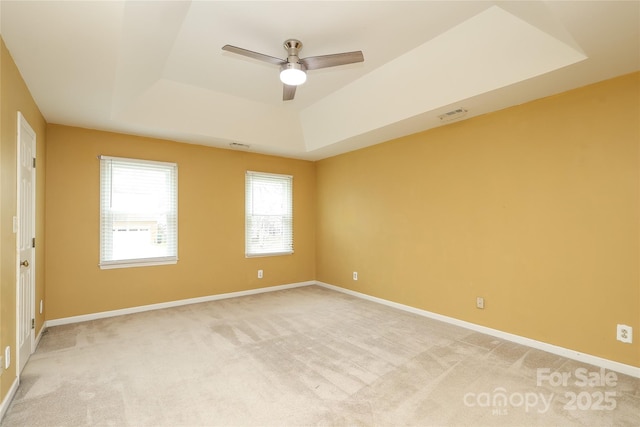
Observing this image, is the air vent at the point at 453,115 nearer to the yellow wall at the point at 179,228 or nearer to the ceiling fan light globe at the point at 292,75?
the ceiling fan light globe at the point at 292,75

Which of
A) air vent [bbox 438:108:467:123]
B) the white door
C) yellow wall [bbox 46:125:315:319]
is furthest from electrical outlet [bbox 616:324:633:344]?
the white door

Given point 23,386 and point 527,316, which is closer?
point 23,386

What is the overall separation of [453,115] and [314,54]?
1.69 metres

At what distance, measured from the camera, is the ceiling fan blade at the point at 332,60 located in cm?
242

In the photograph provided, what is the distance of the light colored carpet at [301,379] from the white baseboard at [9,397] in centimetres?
4

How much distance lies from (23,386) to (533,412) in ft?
12.2

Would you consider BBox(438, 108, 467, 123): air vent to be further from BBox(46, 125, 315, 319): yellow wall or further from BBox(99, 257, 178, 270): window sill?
BBox(99, 257, 178, 270): window sill

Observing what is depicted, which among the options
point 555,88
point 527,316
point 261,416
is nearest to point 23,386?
point 261,416

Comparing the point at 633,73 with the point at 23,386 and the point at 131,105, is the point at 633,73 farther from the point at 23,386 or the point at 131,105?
the point at 23,386

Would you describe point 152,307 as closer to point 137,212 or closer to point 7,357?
point 137,212

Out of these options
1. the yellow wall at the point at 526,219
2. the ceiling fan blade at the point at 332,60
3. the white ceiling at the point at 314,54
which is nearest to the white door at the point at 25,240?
the white ceiling at the point at 314,54

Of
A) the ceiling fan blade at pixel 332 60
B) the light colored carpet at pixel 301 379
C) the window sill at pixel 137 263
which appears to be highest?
the ceiling fan blade at pixel 332 60

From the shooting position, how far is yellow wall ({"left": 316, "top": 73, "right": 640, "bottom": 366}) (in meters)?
2.64

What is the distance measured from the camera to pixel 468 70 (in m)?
2.84
